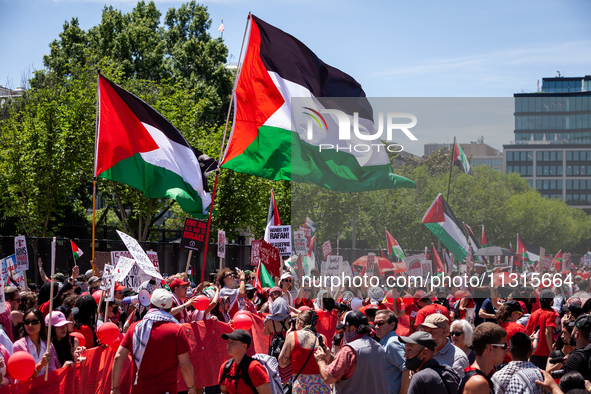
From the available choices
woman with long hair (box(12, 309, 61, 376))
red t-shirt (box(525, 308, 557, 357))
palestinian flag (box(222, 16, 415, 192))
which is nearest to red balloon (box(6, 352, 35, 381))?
woman with long hair (box(12, 309, 61, 376))

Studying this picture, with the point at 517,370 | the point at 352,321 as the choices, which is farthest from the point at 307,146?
the point at 517,370

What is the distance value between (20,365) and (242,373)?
1862mm

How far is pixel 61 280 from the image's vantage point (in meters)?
12.3

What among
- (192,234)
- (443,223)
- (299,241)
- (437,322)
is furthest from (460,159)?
(437,322)

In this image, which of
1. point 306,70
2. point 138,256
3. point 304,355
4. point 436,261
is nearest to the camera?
point 304,355

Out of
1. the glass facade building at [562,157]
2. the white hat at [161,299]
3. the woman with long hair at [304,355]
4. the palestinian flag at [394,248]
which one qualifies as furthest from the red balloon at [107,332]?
the palestinian flag at [394,248]

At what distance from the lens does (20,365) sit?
511 centimetres

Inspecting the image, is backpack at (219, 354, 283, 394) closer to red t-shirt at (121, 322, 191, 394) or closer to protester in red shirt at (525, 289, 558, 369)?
red t-shirt at (121, 322, 191, 394)

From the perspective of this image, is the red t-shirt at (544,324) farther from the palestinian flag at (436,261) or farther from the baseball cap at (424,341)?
the palestinian flag at (436,261)

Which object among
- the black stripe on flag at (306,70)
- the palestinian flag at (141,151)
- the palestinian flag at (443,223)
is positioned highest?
the black stripe on flag at (306,70)

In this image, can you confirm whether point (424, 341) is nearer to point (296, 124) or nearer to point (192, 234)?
point (296, 124)

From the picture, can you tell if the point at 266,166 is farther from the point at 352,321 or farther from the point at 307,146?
the point at 352,321

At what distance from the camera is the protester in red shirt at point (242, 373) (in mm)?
5203

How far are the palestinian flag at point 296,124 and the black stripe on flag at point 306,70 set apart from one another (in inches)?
0.7
